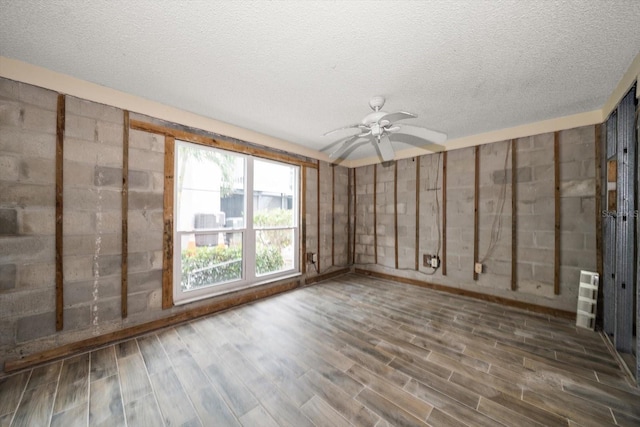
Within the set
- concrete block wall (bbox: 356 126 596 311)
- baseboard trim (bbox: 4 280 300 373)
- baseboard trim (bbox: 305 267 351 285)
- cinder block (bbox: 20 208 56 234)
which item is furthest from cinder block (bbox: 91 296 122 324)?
concrete block wall (bbox: 356 126 596 311)

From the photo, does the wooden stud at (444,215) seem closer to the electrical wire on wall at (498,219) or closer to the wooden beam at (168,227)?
the electrical wire on wall at (498,219)

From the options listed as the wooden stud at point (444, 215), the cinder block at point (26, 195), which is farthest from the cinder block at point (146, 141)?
the wooden stud at point (444, 215)

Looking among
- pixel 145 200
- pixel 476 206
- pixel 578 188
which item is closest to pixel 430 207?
pixel 476 206

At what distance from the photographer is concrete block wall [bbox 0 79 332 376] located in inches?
75.2

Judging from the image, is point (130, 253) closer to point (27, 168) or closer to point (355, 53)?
point (27, 168)

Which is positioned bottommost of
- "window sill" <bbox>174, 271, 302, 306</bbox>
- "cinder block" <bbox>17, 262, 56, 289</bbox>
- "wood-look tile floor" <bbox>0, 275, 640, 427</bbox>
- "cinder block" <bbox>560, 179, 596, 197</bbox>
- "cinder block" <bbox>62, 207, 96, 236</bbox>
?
"wood-look tile floor" <bbox>0, 275, 640, 427</bbox>

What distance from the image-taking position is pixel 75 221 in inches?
85.3

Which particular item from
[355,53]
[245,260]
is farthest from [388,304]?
[355,53]

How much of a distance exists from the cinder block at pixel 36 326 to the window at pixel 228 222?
98cm

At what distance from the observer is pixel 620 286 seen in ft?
7.04

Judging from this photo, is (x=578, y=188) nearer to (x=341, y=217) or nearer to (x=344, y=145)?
(x=344, y=145)

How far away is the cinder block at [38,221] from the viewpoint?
1.95 meters

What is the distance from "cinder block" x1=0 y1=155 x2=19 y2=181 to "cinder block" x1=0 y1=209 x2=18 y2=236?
0.91ft

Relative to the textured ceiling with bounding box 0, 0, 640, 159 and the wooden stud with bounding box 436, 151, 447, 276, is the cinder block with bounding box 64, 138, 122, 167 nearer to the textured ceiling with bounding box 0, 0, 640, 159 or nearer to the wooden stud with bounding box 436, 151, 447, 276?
the textured ceiling with bounding box 0, 0, 640, 159
